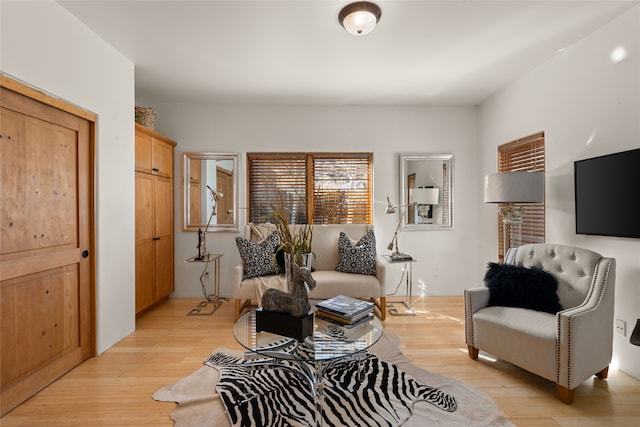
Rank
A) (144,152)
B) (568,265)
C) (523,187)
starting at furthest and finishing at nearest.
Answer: (144,152) < (523,187) < (568,265)

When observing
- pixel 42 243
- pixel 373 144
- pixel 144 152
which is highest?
pixel 373 144

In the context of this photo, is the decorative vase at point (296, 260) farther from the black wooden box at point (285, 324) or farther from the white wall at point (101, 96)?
the white wall at point (101, 96)

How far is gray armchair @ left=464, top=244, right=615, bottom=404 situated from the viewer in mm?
2051

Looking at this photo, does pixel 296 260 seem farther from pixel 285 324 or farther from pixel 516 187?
pixel 516 187

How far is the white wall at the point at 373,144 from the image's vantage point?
4383mm

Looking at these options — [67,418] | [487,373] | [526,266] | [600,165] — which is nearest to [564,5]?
[600,165]

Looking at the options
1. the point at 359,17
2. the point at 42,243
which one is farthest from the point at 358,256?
the point at 42,243

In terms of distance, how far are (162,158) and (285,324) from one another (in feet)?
10.2

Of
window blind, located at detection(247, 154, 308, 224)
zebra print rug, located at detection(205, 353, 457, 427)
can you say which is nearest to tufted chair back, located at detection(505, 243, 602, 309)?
zebra print rug, located at detection(205, 353, 457, 427)

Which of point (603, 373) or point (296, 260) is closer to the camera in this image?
point (296, 260)

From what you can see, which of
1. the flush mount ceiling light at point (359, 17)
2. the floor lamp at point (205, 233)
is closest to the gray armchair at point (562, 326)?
the flush mount ceiling light at point (359, 17)

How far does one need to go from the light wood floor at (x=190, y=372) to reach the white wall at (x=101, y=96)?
365mm

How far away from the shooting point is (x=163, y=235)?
4.06 meters

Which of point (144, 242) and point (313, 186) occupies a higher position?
point (313, 186)
